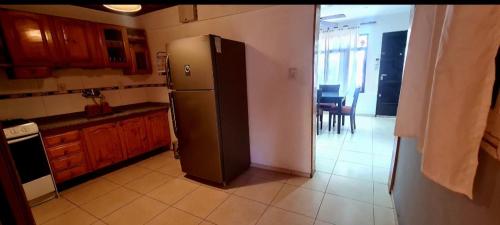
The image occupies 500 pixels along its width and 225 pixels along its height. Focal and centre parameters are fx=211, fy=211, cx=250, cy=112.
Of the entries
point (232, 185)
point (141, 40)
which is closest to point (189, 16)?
point (141, 40)

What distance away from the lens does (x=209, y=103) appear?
221cm

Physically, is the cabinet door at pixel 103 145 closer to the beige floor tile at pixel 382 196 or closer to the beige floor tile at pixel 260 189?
the beige floor tile at pixel 260 189

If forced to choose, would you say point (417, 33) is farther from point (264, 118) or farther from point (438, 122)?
point (264, 118)

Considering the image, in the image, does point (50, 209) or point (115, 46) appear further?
point (115, 46)

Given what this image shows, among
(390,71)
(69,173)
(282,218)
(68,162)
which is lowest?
(282,218)

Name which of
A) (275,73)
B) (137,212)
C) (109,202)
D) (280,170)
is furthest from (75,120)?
(280,170)

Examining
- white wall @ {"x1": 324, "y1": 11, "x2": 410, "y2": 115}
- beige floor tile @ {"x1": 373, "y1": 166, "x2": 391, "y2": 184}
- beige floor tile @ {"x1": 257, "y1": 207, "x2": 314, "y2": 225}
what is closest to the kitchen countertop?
beige floor tile @ {"x1": 257, "y1": 207, "x2": 314, "y2": 225}

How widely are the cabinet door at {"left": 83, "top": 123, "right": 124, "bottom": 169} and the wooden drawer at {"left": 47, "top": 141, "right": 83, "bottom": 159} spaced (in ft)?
0.33

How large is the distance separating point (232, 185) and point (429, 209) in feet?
5.86

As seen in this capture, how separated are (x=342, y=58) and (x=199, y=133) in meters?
4.56

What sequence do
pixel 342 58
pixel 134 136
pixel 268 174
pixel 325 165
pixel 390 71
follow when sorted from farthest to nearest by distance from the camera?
pixel 342 58 → pixel 390 71 → pixel 134 136 → pixel 325 165 → pixel 268 174

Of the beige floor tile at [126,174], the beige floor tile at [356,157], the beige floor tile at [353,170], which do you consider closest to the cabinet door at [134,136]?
the beige floor tile at [126,174]

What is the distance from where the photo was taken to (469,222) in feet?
2.69

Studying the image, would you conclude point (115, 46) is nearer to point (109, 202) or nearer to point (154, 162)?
point (154, 162)
